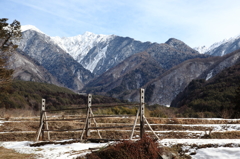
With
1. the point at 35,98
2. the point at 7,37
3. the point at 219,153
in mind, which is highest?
the point at 7,37

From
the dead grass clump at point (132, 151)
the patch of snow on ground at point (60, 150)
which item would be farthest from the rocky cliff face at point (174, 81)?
the dead grass clump at point (132, 151)

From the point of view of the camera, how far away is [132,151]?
27.0ft

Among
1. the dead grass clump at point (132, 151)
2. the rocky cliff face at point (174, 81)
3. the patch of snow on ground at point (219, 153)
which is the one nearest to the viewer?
the patch of snow on ground at point (219, 153)

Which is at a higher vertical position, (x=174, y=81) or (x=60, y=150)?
(x=174, y=81)

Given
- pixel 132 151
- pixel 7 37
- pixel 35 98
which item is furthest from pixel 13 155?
pixel 35 98

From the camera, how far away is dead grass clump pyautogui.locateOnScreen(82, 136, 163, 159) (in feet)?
26.9

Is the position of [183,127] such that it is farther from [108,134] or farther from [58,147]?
[58,147]

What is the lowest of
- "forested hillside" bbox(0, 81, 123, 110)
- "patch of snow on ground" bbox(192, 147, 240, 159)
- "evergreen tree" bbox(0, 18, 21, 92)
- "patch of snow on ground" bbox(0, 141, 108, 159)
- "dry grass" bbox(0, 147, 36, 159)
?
"dry grass" bbox(0, 147, 36, 159)

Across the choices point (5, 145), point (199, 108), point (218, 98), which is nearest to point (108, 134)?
point (5, 145)

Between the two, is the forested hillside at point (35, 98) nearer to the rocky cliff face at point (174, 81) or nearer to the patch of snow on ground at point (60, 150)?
the rocky cliff face at point (174, 81)

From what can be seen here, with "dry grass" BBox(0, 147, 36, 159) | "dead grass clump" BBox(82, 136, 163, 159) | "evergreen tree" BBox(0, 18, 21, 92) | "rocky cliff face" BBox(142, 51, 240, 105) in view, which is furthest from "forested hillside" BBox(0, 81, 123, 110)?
"dead grass clump" BBox(82, 136, 163, 159)

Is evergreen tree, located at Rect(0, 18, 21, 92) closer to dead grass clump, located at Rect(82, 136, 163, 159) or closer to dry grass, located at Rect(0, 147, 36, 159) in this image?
dry grass, located at Rect(0, 147, 36, 159)

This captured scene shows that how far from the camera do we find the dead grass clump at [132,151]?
322 inches

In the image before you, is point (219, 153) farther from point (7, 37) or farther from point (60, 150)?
point (7, 37)
